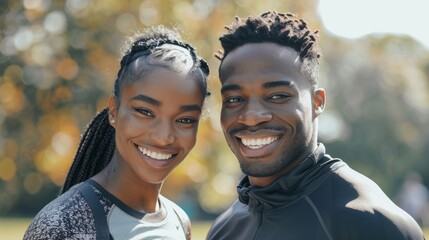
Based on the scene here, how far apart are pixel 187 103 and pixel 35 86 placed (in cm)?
691

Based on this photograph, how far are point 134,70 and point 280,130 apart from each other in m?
0.90

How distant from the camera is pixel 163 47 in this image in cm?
445

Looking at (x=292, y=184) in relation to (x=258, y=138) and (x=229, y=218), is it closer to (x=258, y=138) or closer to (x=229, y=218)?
(x=258, y=138)

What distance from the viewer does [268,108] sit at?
4289 millimetres

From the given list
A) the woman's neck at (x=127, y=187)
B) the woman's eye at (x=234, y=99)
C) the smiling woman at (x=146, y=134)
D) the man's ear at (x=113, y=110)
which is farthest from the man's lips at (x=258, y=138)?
the man's ear at (x=113, y=110)

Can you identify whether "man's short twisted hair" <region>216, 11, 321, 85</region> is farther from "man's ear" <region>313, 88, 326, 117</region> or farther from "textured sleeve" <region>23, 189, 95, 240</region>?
"textured sleeve" <region>23, 189, 95, 240</region>

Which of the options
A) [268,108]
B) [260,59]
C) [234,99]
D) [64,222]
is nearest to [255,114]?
[268,108]

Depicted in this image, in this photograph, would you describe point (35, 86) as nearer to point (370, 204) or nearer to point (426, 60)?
point (370, 204)

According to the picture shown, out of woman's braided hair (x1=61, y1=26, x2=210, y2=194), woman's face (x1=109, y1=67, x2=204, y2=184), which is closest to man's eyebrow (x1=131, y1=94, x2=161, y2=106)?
woman's face (x1=109, y1=67, x2=204, y2=184)

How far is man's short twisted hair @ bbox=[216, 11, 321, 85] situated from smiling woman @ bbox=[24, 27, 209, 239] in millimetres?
271

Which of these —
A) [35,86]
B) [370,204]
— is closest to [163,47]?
[370,204]

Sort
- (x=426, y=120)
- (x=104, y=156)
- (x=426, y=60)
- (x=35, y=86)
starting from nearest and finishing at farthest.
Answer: (x=104, y=156) < (x=35, y=86) < (x=426, y=120) < (x=426, y=60)

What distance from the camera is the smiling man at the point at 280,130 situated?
13.5 feet

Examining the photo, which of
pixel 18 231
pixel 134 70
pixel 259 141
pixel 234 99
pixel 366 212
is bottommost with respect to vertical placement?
pixel 18 231
